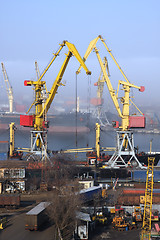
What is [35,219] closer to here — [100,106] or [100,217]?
[100,217]

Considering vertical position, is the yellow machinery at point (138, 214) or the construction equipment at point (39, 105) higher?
the construction equipment at point (39, 105)

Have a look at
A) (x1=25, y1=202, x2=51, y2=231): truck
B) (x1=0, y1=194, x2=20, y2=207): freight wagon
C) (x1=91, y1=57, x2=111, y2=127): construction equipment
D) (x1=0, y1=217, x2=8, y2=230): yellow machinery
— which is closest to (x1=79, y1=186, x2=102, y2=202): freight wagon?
(x1=25, y1=202, x2=51, y2=231): truck

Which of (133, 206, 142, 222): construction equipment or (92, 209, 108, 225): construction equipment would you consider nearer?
(92, 209, 108, 225): construction equipment

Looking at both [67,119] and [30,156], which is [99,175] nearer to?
[30,156]

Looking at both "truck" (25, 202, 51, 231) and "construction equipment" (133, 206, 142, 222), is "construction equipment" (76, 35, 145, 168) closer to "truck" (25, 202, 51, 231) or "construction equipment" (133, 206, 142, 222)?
"construction equipment" (133, 206, 142, 222)

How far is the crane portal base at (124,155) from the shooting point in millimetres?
53375

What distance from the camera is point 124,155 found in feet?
178

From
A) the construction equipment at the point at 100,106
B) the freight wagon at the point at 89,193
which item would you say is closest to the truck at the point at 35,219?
the freight wagon at the point at 89,193

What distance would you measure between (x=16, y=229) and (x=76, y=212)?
4.56 metres

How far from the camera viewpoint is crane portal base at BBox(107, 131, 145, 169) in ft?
175

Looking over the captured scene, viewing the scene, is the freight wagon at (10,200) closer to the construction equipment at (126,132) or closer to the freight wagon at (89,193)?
the freight wagon at (89,193)

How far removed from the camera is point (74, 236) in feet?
81.5

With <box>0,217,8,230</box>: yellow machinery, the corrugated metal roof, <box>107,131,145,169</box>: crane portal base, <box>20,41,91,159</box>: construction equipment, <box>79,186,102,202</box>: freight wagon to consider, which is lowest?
<box>0,217,8,230</box>: yellow machinery

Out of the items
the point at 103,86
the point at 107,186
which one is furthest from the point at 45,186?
the point at 103,86
